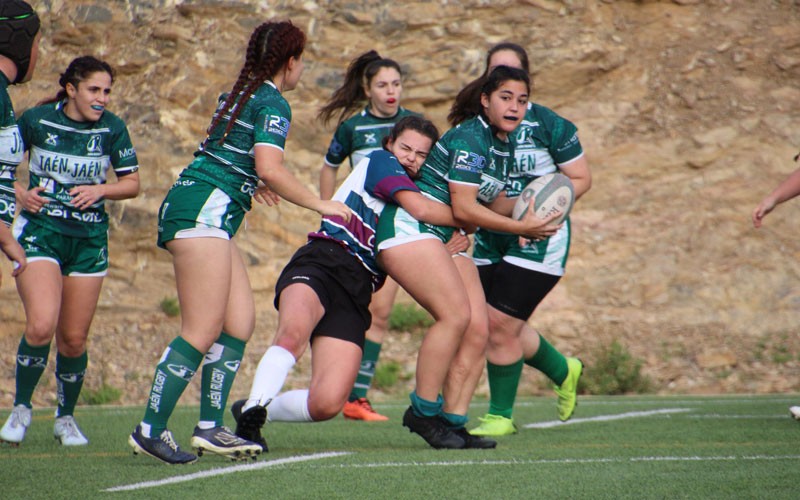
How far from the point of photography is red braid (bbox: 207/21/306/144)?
196 inches

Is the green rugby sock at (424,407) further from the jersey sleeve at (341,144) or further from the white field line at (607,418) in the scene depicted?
the jersey sleeve at (341,144)

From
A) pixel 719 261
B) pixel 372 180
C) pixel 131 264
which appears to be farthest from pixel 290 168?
pixel 372 180

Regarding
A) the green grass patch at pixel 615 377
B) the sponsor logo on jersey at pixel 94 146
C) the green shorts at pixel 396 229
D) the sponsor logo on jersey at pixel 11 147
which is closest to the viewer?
the sponsor logo on jersey at pixel 11 147

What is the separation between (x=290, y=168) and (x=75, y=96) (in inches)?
296

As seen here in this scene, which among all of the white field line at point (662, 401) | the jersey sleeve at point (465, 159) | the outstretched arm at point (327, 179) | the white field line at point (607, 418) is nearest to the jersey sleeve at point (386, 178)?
the jersey sleeve at point (465, 159)

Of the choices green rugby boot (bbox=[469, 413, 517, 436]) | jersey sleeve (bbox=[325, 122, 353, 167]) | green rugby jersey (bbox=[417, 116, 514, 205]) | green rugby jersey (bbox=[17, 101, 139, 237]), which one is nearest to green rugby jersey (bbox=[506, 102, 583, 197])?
green rugby jersey (bbox=[417, 116, 514, 205])

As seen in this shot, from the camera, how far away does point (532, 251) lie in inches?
255

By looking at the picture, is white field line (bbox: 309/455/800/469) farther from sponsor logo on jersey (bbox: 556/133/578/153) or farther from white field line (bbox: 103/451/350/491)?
sponsor logo on jersey (bbox: 556/133/578/153)

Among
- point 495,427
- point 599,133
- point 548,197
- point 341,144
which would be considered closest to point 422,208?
point 548,197

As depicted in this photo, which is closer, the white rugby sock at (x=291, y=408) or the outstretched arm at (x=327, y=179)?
the white rugby sock at (x=291, y=408)

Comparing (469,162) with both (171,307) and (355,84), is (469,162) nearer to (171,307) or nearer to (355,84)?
(355,84)

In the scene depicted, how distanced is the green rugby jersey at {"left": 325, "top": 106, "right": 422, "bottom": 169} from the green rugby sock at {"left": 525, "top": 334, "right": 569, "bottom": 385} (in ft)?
6.66

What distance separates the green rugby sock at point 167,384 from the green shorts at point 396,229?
1106 millimetres

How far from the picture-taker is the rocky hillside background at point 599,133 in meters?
12.8
